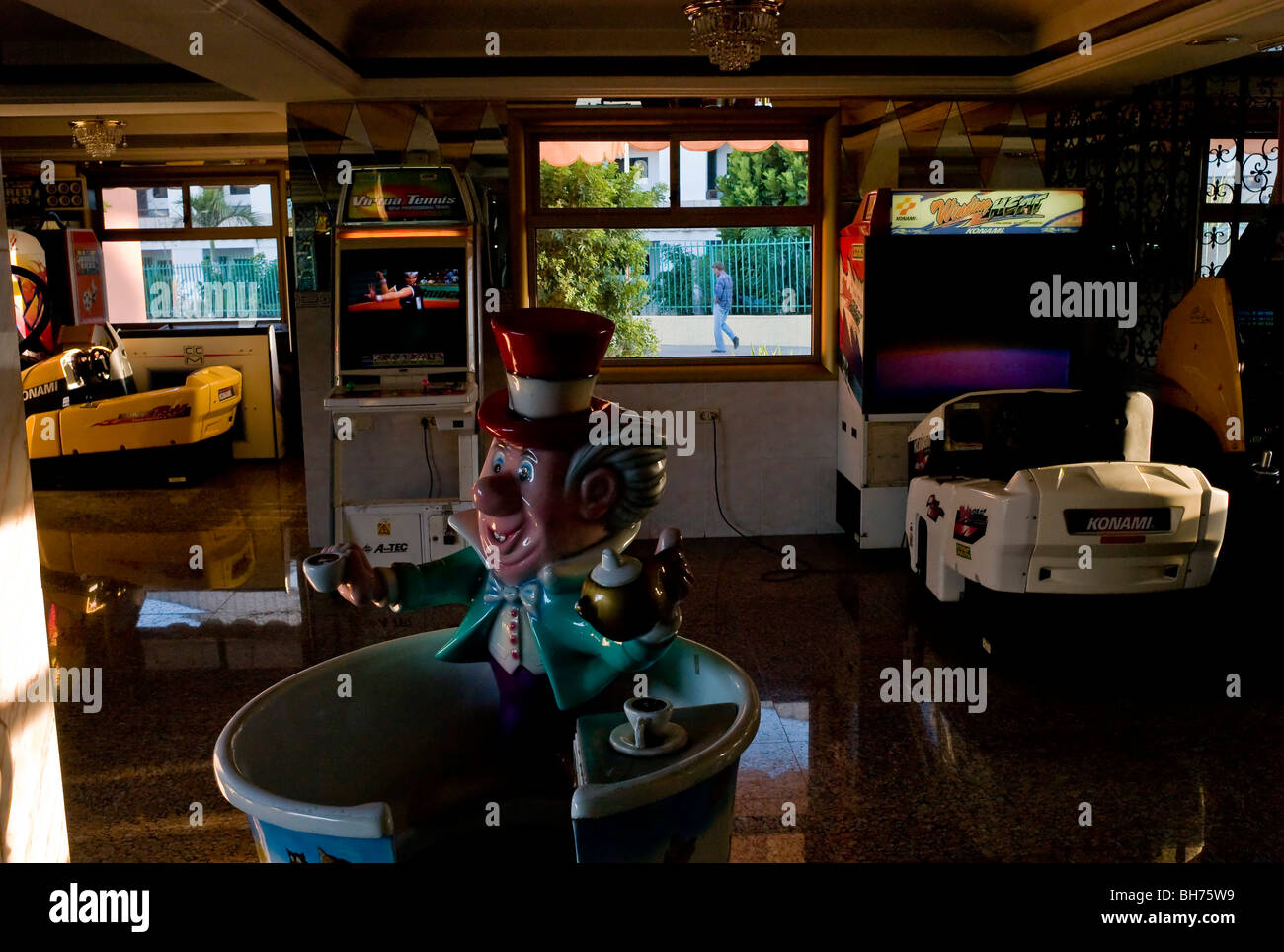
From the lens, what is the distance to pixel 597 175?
6.16 metres

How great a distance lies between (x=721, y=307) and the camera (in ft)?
21.0

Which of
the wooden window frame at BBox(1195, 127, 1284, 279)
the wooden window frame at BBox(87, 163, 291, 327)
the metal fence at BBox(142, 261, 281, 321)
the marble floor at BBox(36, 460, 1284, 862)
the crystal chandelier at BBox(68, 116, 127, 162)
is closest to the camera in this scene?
the marble floor at BBox(36, 460, 1284, 862)

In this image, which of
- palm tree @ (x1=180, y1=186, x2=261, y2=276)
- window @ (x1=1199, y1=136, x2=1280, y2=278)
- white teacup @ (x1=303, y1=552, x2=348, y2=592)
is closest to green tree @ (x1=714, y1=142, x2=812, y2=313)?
window @ (x1=1199, y1=136, x2=1280, y2=278)

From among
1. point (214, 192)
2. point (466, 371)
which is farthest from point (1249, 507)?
point (214, 192)

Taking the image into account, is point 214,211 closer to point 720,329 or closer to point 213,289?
point 213,289

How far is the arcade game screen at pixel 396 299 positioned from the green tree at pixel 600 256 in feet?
2.81

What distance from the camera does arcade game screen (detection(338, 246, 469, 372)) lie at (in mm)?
5371

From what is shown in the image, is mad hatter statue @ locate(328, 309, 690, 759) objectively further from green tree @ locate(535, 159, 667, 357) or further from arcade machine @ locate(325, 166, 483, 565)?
green tree @ locate(535, 159, 667, 357)

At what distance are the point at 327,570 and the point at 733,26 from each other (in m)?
3.21

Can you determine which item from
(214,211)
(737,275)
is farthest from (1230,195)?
(214,211)

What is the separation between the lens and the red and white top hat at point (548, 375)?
1.96 m

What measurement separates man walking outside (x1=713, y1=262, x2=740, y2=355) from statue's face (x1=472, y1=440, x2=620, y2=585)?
4.51 m
